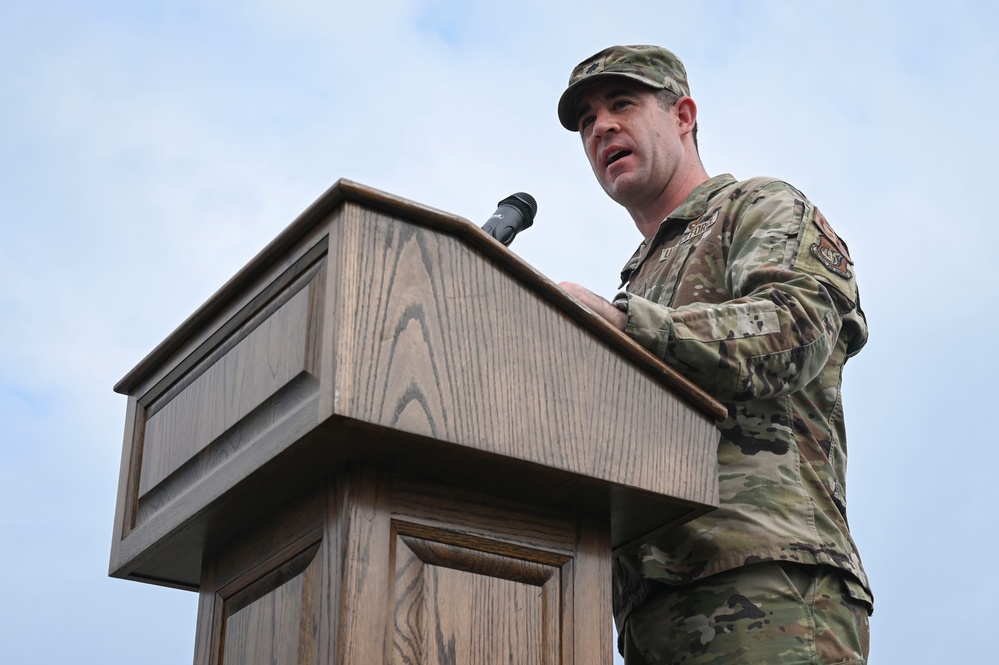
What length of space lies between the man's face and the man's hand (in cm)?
88

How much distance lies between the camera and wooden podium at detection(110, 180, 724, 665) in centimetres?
143

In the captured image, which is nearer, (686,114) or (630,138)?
(630,138)

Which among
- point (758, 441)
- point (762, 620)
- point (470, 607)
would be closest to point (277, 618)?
point (470, 607)

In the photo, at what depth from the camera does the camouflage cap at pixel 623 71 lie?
8.35 feet

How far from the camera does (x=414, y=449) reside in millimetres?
1456

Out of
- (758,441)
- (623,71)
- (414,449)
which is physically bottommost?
(414,449)

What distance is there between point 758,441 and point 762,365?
0.27m

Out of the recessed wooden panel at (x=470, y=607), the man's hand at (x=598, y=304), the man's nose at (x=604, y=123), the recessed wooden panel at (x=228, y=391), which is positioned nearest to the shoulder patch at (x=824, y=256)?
the man's hand at (x=598, y=304)

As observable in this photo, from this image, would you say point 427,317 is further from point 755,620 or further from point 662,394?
point 755,620

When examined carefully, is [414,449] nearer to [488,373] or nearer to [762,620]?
[488,373]

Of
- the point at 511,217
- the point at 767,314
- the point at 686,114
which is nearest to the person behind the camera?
the point at 767,314

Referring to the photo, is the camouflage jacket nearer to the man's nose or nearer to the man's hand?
the man's hand

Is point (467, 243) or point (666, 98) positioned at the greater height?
point (666, 98)

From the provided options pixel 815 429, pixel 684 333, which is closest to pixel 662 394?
pixel 684 333
